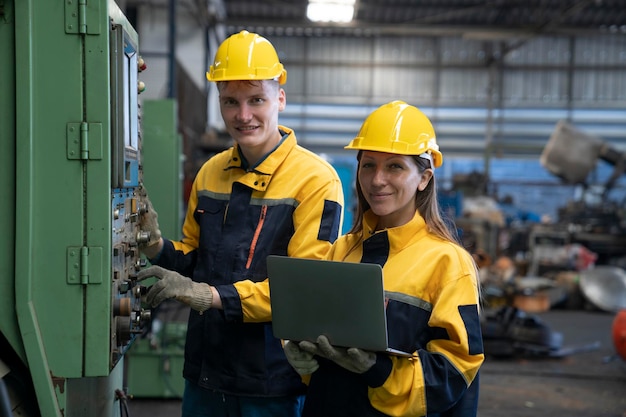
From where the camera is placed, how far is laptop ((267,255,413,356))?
1.31m

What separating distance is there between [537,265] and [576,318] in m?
1.48

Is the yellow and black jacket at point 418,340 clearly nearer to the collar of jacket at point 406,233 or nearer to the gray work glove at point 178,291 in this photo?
the collar of jacket at point 406,233

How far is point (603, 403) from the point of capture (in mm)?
4266

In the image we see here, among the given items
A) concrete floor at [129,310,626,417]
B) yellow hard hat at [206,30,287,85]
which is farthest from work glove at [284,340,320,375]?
concrete floor at [129,310,626,417]

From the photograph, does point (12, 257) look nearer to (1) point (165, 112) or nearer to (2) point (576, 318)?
(1) point (165, 112)

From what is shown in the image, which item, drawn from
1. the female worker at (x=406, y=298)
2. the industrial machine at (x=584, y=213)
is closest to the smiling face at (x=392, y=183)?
the female worker at (x=406, y=298)

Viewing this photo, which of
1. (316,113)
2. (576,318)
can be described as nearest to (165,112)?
(576,318)

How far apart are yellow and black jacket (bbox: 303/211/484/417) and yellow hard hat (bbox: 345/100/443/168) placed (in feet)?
0.57

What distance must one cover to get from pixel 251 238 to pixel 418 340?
55 centimetres

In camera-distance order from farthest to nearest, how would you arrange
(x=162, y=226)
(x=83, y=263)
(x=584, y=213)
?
(x=584, y=213), (x=162, y=226), (x=83, y=263)

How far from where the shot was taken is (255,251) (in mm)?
1749

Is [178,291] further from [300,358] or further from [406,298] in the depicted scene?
[406,298]

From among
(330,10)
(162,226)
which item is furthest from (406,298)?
(330,10)

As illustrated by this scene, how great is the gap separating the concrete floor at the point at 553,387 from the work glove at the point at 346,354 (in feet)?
8.45
